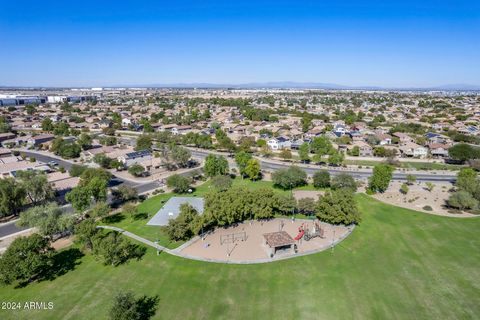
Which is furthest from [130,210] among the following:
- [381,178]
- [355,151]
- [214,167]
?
[355,151]

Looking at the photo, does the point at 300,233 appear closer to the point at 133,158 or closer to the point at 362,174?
the point at 362,174

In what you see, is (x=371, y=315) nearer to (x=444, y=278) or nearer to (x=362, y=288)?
(x=362, y=288)

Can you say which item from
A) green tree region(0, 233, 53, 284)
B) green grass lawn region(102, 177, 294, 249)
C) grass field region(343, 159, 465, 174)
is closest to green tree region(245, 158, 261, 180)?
green grass lawn region(102, 177, 294, 249)

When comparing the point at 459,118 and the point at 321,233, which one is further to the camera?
the point at 459,118

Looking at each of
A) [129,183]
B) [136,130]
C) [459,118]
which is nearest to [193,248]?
[129,183]

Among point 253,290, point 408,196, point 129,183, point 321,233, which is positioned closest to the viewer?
point 253,290

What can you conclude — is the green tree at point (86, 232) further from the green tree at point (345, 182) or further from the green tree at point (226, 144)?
the green tree at point (226, 144)
